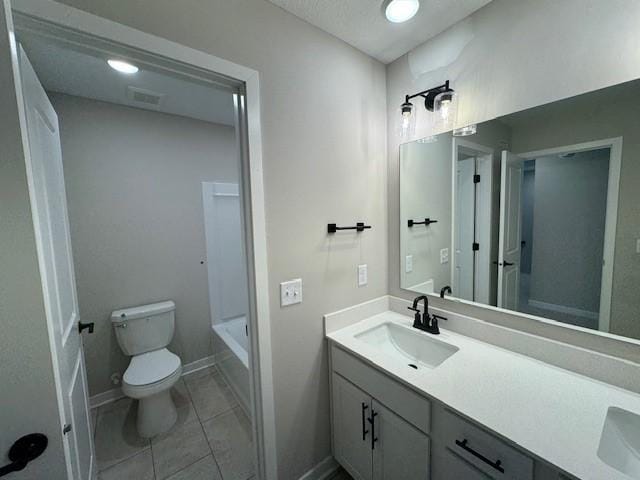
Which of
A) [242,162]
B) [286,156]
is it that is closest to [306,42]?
[286,156]

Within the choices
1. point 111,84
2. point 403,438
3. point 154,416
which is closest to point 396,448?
point 403,438

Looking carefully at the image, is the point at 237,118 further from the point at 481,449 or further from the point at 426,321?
the point at 481,449

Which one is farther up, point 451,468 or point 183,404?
point 451,468

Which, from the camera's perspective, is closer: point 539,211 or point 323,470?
point 539,211

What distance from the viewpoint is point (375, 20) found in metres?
1.31

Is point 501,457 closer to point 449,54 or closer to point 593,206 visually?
point 593,206

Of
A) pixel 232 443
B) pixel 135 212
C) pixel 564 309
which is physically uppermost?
pixel 135 212

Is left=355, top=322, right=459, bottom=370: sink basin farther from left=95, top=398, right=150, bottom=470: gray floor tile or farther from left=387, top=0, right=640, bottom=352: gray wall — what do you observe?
left=95, top=398, right=150, bottom=470: gray floor tile

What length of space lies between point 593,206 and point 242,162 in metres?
1.53

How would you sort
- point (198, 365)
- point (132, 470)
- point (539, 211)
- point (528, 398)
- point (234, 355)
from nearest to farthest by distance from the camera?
point (528, 398) → point (539, 211) → point (132, 470) → point (234, 355) → point (198, 365)

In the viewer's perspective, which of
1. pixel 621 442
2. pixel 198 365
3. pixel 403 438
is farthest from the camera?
pixel 198 365

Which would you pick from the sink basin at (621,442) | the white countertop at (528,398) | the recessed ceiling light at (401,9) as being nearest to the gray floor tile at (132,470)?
the white countertop at (528,398)

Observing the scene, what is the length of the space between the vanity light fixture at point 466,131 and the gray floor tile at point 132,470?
271 centimetres

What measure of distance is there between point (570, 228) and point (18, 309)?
2.03 metres
